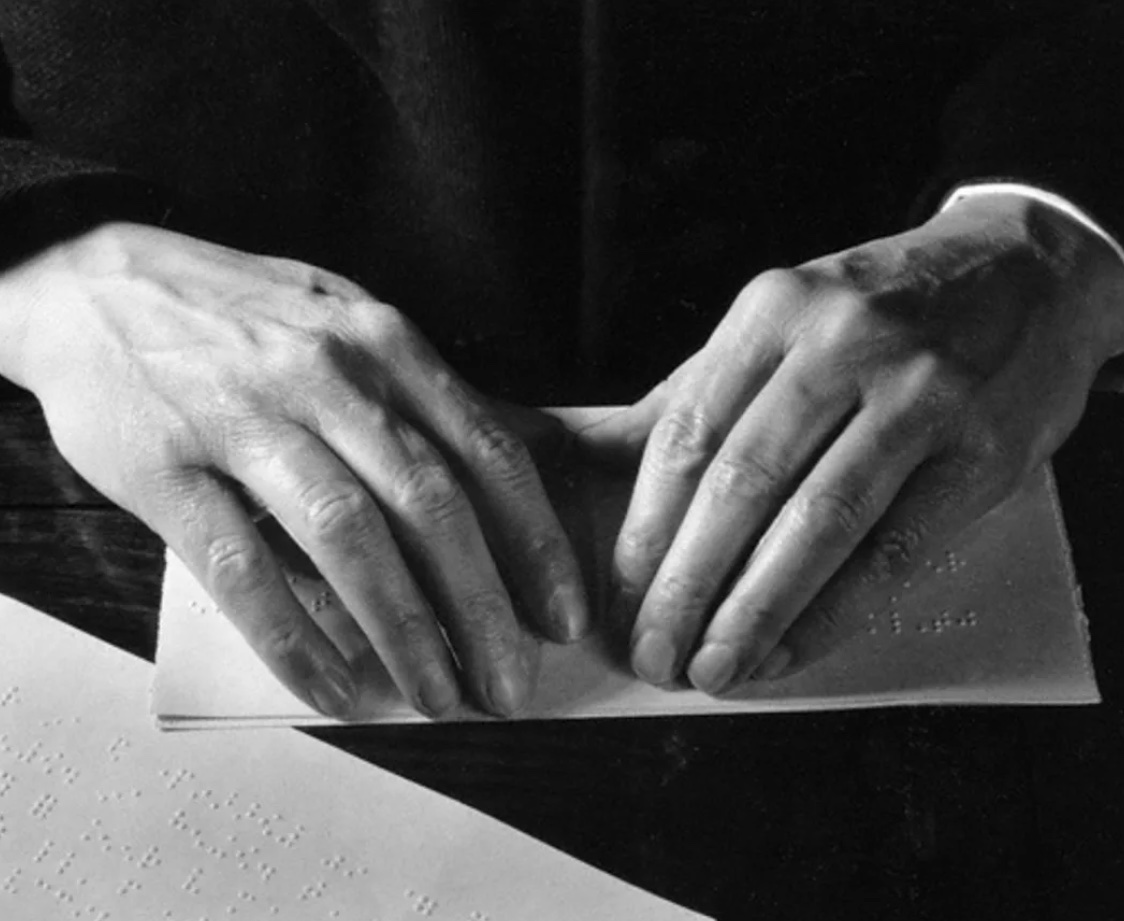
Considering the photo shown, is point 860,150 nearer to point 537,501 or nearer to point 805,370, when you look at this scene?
point 805,370

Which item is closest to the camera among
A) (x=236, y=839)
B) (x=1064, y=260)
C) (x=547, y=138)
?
(x=236, y=839)

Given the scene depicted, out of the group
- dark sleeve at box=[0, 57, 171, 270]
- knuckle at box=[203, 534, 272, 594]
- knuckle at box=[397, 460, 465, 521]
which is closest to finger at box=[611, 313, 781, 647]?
knuckle at box=[397, 460, 465, 521]

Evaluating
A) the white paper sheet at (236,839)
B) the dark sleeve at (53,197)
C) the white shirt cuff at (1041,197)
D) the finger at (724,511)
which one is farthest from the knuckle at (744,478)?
the dark sleeve at (53,197)

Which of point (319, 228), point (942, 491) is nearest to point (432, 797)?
point (942, 491)

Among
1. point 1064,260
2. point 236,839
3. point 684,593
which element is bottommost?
point 236,839

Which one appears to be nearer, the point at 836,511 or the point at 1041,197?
the point at 836,511

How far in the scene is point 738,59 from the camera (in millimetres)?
1086

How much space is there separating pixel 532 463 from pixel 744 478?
0.41 feet

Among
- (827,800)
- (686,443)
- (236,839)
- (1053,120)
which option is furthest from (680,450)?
(1053,120)

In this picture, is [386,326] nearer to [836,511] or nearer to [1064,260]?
[836,511]

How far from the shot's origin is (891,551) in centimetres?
81

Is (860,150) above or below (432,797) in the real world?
above

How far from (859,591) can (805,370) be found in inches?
5.3

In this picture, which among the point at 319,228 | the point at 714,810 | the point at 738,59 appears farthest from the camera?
the point at 319,228
